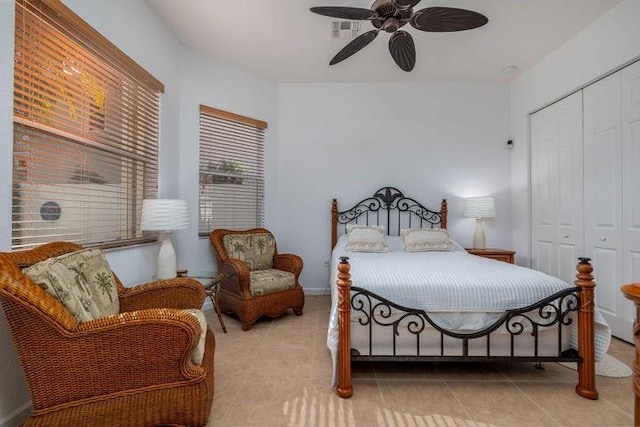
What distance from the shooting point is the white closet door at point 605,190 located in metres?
2.73

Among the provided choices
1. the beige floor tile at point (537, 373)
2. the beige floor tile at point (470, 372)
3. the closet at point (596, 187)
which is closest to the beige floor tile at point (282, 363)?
the beige floor tile at point (470, 372)

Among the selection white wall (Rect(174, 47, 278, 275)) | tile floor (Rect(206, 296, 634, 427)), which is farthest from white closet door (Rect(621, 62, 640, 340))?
white wall (Rect(174, 47, 278, 275))

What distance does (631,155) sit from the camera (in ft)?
8.61

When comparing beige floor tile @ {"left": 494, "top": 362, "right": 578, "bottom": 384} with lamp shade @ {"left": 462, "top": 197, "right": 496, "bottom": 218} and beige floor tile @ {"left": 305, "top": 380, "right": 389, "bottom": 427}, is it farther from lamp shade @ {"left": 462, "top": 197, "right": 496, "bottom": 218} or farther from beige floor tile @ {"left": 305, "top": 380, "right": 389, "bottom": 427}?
lamp shade @ {"left": 462, "top": 197, "right": 496, "bottom": 218}

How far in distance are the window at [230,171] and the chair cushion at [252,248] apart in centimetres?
43

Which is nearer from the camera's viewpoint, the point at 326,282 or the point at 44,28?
the point at 44,28

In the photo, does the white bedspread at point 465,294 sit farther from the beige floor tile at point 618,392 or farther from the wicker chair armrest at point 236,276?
the wicker chair armrest at point 236,276

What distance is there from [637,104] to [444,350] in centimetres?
257

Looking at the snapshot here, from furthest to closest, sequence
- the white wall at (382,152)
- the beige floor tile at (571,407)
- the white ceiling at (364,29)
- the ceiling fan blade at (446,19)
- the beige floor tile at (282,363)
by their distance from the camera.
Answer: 1. the white wall at (382,152)
2. the white ceiling at (364,29)
3. the beige floor tile at (282,363)
4. the ceiling fan blade at (446,19)
5. the beige floor tile at (571,407)

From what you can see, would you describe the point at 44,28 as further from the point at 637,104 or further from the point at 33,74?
the point at 637,104

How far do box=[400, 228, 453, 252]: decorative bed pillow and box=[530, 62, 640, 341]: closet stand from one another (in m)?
1.16

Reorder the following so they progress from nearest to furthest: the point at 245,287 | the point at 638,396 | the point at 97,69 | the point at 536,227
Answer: the point at 638,396 → the point at 97,69 → the point at 245,287 → the point at 536,227

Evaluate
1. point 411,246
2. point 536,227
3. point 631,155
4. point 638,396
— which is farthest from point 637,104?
point 638,396

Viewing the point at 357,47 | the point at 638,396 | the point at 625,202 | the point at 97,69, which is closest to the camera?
the point at 638,396
